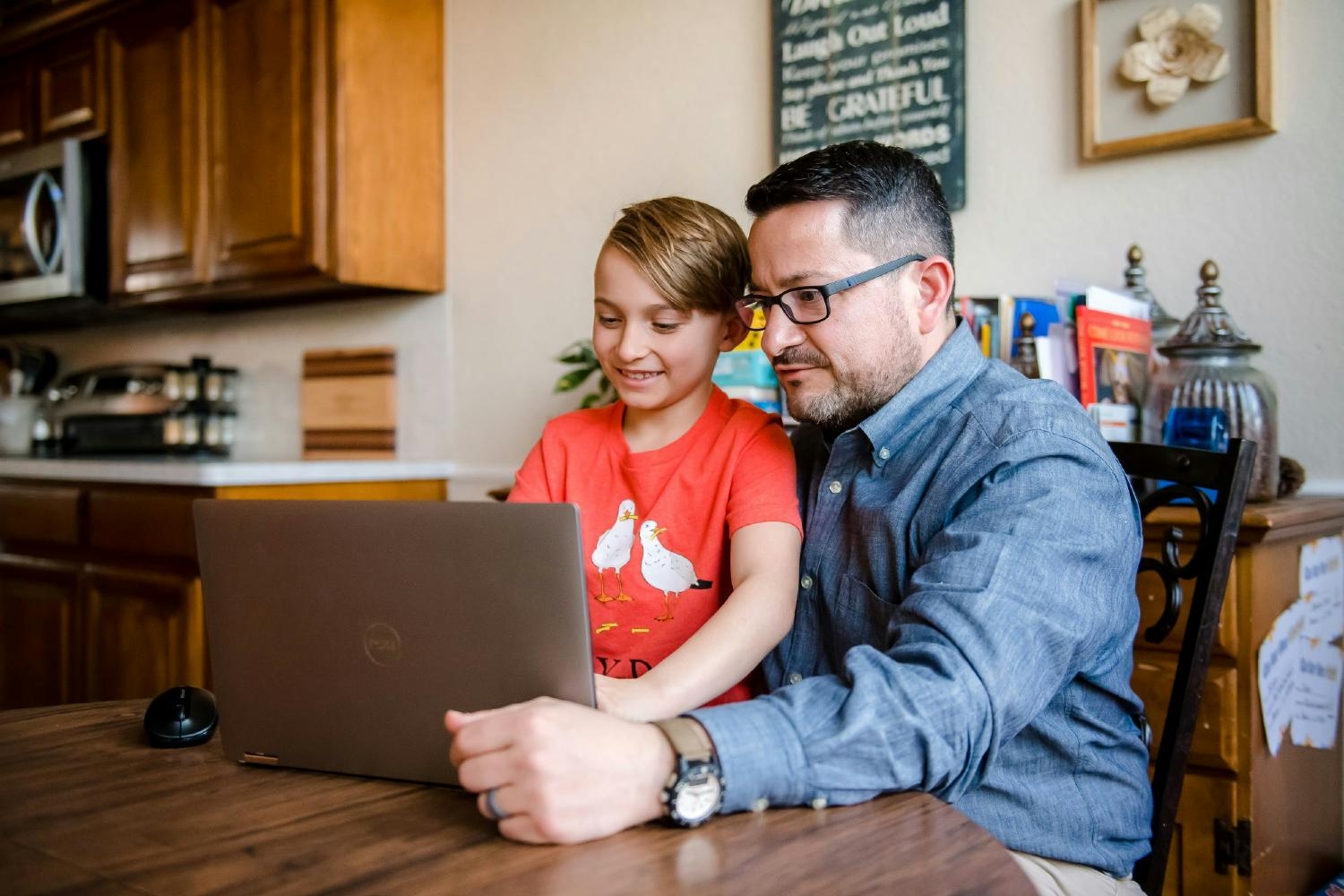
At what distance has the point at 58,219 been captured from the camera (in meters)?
3.23

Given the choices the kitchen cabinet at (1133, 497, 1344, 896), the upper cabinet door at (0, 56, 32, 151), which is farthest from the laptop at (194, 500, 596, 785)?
the upper cabinet door at (0, 56, 32, 151)

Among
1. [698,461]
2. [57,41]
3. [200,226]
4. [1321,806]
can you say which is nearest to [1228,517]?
[698,461]

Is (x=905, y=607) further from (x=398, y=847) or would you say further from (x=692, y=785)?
(x=398, y=847)

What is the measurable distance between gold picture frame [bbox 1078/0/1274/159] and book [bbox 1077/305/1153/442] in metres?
0.34

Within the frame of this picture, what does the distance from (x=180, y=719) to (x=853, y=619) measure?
25.5 inches

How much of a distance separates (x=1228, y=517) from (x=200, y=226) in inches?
108

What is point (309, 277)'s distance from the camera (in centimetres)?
271

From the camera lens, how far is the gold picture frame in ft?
5.51

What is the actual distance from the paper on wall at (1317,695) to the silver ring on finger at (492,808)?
1283 mm

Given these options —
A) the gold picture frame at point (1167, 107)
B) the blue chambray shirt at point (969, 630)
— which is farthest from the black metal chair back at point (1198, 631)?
the gold picture frame at point (1167, 107)

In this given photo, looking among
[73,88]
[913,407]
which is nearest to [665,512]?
[913,407]

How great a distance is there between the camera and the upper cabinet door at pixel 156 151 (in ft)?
9.71

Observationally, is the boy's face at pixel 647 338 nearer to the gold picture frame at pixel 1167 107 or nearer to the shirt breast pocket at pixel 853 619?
the shirt breast pocket at pixel 853 619

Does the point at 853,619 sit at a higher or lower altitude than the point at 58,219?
lower
